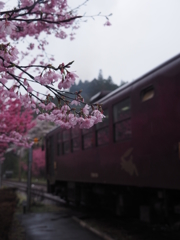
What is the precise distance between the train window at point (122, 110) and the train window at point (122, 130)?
0.37ft

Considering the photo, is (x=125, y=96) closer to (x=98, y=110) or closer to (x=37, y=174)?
(x=98, y=110)

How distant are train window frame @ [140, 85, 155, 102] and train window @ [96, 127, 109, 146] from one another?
1.68 metres

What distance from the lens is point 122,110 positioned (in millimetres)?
7996

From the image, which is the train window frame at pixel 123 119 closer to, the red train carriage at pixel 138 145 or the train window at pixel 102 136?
the red train carriage at pixel 138 145

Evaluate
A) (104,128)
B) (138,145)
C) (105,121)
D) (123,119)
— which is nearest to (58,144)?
(104,128)

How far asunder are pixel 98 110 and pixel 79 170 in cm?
710

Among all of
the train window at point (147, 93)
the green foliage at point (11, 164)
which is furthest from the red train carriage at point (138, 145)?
the green foliage at point (11, 164)

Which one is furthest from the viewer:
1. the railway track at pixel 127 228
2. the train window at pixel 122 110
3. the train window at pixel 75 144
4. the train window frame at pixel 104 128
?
the train window at pixel 75 144

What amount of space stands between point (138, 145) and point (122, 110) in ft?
4.04

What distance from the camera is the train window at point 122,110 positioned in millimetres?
7703

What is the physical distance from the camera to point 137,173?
698cm

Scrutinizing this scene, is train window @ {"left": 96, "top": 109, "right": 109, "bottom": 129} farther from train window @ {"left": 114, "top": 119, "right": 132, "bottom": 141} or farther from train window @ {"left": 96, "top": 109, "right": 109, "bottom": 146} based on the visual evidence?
train window @ {"left": 114, "top": 119, "right": 132, "bottom": 141}

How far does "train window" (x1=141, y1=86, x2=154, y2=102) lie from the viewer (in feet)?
22.4

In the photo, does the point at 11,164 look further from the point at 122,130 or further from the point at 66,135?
the point at 122,130
